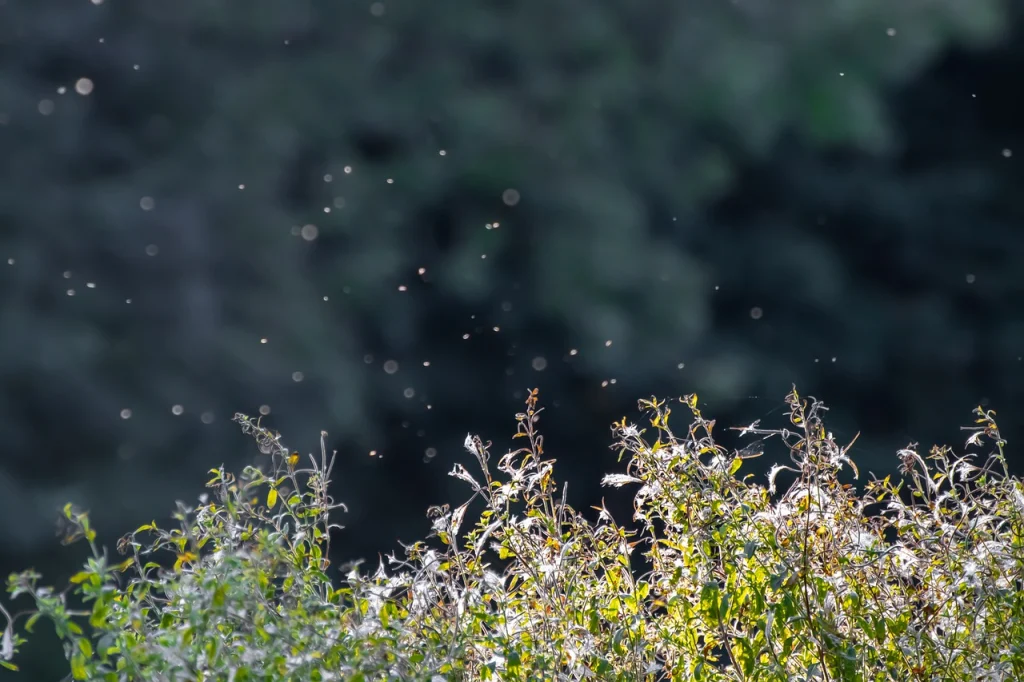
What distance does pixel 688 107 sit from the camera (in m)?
5.30

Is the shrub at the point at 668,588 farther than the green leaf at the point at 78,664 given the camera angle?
Yes

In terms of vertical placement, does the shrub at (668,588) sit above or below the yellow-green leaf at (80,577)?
above

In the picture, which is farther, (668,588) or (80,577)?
(668,588)

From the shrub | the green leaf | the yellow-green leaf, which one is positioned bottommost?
the green leaf

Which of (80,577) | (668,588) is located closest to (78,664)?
(80,577)

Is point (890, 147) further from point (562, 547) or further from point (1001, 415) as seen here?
point (562, 547)

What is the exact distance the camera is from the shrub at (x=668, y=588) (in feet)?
3.99

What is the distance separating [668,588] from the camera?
1469 mm

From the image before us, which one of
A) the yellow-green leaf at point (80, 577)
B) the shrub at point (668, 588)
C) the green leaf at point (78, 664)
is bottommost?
the green leaf at point (78, 664)

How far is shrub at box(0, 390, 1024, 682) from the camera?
1.21 metres

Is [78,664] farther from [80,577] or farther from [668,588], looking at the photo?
[668,588]

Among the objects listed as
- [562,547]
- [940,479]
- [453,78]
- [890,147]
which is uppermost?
[890,147]

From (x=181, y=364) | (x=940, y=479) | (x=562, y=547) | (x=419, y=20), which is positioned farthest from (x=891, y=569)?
(x=419, y=20)

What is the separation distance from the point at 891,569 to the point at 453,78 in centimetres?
415
